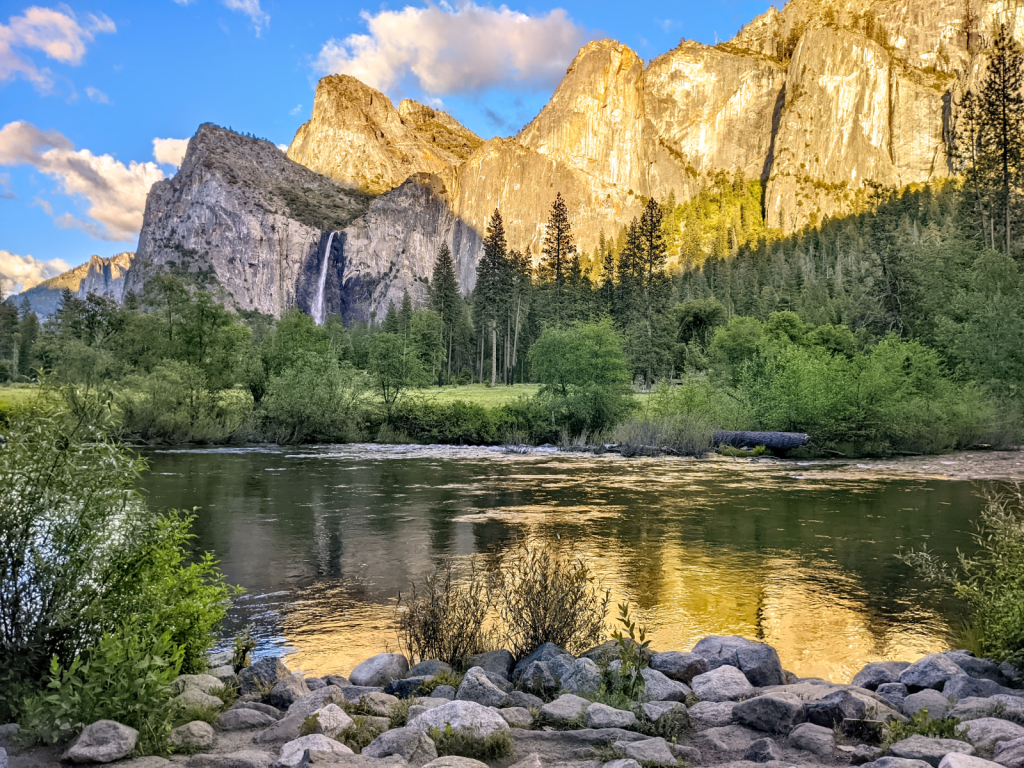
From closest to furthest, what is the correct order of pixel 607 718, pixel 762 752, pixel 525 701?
pixel 762 752
pixel 607 718
pixel 525 701

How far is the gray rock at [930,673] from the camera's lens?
717 centimetres

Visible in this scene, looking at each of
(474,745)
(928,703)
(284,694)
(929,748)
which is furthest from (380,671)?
(928,703)

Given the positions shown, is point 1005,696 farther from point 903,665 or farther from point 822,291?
point 822,291

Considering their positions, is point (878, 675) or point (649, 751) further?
point (878, 675)

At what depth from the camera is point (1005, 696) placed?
6.49m

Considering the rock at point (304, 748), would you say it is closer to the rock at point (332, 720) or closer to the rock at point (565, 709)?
the rock at point (332, 720)

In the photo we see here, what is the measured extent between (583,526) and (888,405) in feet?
82.4

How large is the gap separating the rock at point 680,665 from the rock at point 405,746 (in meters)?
3.24

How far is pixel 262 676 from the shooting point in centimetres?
732

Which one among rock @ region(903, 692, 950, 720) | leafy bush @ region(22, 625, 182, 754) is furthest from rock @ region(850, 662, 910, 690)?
leafy bush @ region(22, 625, 182, 754)

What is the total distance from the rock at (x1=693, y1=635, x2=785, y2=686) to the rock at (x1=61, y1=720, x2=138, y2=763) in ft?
18.9

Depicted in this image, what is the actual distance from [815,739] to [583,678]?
2.31 metres

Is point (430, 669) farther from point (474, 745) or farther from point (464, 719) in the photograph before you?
point (474, 745)

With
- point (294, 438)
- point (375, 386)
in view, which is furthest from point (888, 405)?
point (294, 438)
